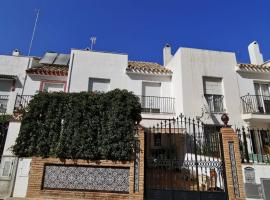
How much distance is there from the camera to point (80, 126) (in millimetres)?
9805

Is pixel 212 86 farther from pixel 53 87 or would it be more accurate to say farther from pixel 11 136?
pixel 11 136

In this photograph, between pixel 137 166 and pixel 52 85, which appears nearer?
pixel 137 166

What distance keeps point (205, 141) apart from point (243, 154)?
76.5 inches

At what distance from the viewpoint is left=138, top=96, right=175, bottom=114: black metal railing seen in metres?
17.4

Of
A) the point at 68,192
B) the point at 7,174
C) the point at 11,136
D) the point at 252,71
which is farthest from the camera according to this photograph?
the point at 252,71

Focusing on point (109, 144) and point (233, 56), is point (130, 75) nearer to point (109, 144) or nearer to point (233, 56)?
point (233, 56)

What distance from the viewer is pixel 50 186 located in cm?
890

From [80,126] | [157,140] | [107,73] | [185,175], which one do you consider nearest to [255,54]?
[157,140]

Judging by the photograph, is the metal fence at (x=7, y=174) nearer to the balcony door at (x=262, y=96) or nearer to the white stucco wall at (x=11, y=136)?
the white stucco wall at (x=11, y=136)

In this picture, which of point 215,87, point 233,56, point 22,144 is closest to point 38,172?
point 22,144

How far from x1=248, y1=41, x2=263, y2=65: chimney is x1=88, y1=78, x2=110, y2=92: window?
563 inches

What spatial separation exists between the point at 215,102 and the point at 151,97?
15.8 ft

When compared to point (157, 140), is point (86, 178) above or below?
below

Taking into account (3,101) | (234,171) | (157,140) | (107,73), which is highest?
(107,73)
